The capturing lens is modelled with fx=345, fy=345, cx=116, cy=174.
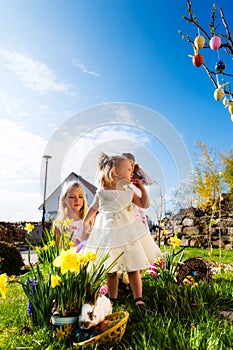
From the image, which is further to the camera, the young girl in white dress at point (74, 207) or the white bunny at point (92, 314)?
the young girl in white dress at point (74, 207)

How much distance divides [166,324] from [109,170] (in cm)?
132

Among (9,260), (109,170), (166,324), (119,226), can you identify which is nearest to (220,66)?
(109,170)

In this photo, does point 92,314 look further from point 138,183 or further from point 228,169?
point 228,169

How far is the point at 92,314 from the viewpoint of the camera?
1.98 m

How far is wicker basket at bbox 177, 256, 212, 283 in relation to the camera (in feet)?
11.1

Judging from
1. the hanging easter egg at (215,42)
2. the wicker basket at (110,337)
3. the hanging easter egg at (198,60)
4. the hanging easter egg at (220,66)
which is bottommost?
the wicker basket at (110,337)

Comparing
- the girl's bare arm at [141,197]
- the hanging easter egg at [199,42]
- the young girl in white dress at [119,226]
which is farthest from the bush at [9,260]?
the hanging easter egg at [199,42]

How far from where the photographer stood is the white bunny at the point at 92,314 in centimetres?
196

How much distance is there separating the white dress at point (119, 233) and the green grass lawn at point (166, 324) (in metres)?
0.32

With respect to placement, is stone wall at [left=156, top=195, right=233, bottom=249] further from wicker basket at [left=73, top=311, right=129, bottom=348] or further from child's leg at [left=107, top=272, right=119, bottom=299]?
wicker basket at [left=73, top=311, right=129, bottom=348]

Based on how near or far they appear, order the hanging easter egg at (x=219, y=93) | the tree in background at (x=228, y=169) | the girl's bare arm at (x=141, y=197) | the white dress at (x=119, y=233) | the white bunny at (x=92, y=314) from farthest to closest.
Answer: the tree in background at (x=228, y=169)
the hanging easter egg at (x=219, y=93)
the girl's bare arm at (x=141, y=197)
the white dress at (x=119, y=233)
the white bunny at (x=92, y=314)

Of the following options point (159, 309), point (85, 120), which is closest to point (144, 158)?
point (85, 120)

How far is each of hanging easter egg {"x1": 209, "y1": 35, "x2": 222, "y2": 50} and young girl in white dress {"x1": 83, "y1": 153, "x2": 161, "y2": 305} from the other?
1445 mm

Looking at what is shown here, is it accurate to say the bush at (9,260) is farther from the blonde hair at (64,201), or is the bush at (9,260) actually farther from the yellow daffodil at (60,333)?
the yellow daffodil at (60,333)
